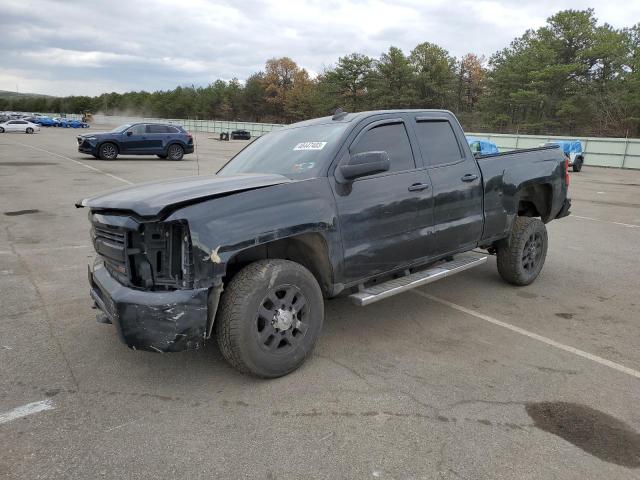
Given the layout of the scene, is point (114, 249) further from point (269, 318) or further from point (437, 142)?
point (437, 142)

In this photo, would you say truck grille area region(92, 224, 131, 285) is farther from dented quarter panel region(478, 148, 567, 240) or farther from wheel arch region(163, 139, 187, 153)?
wheel arch region(163, 139, 187, 153)

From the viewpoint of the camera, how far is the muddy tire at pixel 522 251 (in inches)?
217

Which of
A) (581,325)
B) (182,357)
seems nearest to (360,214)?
(182,357)

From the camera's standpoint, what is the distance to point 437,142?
4836 millimetres

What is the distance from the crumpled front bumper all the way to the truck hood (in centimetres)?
52

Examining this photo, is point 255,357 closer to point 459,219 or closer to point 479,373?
point 479,373

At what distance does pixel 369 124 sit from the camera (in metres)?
4.25

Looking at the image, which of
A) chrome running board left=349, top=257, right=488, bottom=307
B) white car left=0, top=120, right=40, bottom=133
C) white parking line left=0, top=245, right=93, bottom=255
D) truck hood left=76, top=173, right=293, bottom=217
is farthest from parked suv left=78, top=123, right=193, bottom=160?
white car left=0, top=120, right=40, bottom=133

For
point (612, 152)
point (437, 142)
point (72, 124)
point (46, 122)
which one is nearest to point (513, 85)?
point (612, 152)

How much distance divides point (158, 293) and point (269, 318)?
0.74m

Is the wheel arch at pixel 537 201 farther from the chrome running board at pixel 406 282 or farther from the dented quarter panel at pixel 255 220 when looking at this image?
the dented quarter panel at pixel 255 220

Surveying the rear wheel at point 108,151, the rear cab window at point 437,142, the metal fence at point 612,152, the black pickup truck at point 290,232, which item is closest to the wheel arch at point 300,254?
the black pickup truck at point 290,232

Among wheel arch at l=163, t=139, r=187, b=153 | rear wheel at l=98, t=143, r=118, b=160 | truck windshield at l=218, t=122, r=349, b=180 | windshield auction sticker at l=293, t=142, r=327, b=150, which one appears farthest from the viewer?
wheel arch at l=163, t=139, r=187, b=153

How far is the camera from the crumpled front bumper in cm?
306
